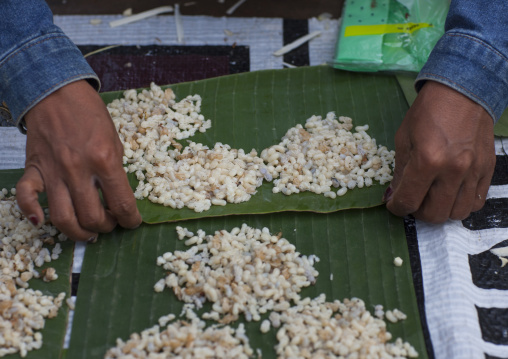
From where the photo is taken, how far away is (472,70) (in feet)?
5.25

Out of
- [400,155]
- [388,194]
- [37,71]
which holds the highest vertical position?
[37,71]

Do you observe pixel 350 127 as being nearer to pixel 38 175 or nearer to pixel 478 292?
pixel 478 292

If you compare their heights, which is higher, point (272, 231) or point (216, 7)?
point (216, 7)

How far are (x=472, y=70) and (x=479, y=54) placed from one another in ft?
0.21

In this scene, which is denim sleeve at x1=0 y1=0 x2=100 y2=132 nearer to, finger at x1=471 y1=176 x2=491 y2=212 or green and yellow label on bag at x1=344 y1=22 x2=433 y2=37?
green and yellow label on bag at x1=344 y1=22 x2=433 y2=37

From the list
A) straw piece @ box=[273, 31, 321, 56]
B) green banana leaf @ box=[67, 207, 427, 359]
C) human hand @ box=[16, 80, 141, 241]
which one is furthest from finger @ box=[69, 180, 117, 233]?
straw piece @ box=[273, 31, 321, 56]

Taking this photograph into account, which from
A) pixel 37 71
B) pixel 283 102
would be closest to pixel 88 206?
pixel 37 71

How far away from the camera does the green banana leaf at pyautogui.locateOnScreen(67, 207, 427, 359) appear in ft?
4.65

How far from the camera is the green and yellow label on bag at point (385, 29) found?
2145 mm

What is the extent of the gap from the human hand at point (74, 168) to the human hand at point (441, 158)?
73cm

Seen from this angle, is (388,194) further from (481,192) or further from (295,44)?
(295,44)

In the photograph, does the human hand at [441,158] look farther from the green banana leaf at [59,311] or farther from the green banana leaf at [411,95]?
the green banana leaf at [59,311]

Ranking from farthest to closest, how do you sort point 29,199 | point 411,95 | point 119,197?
point 411,95 → point 119,197 → point 29,199

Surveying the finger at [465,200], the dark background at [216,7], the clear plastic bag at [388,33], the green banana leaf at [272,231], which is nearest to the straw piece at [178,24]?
the dark background at [216,7]
